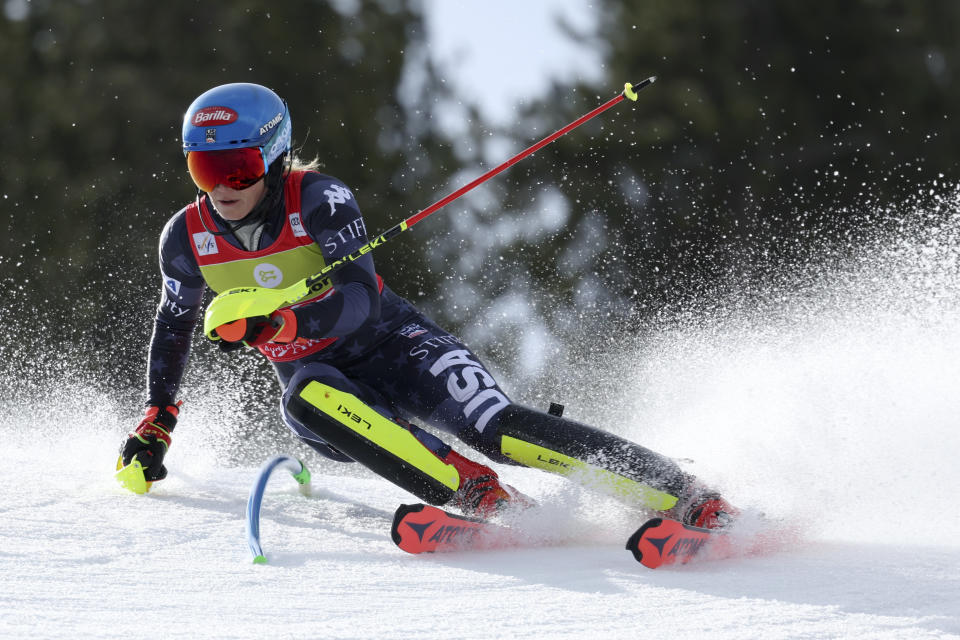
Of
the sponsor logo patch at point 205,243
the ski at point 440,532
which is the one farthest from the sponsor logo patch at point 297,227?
the ski at point 440,532

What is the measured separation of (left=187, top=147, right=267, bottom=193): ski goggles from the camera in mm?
2688

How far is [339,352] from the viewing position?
2904 millimetres

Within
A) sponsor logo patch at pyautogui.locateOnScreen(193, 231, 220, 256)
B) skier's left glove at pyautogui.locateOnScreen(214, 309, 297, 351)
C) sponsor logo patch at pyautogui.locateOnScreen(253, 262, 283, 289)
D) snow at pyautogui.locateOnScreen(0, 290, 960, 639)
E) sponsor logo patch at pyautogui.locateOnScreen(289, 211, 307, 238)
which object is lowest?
snow at pyautogui.locateOnScreen(0, 290, 960, 639)

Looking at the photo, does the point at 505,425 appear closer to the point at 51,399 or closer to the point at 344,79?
the point at 51,399

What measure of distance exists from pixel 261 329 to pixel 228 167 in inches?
20.6

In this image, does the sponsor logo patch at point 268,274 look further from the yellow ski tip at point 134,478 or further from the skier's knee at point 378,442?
the yellow ski tip at point 134,478

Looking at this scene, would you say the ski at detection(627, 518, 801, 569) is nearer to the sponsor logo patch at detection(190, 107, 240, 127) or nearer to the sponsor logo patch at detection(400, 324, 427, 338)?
the sponsor logo patch at detection(400, 324, 427, 338)

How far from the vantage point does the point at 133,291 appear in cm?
1176

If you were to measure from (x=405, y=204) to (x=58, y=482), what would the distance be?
10430 millimetres

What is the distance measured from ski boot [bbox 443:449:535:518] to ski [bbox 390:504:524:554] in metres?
0.10

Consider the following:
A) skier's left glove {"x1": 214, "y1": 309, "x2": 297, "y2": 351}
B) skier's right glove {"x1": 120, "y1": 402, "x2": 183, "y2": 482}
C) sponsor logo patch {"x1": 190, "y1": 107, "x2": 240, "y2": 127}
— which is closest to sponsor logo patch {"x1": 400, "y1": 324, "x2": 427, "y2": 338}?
skier's left glove {"x1": 214, "y1": 309, "x2": 297, "y2": 351}

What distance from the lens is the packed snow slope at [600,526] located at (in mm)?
1784

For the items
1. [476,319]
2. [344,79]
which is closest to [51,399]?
[476,319]

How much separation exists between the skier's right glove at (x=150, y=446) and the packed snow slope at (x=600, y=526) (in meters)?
0.10
